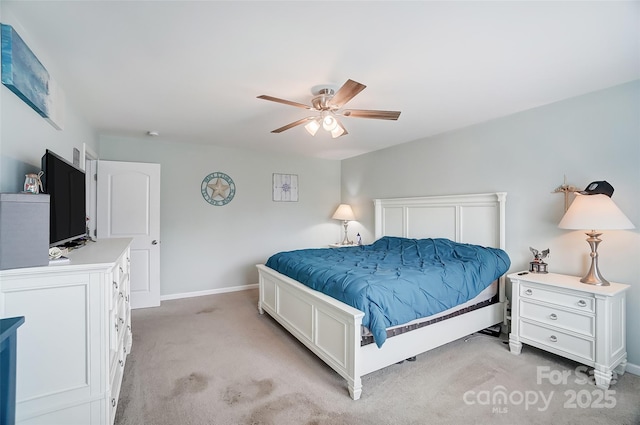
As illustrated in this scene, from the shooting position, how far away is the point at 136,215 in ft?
13.4

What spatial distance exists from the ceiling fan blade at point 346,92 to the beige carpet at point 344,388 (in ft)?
7.20

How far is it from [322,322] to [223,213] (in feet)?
10.1

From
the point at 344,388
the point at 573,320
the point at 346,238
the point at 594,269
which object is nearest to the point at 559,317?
the point at 573,320

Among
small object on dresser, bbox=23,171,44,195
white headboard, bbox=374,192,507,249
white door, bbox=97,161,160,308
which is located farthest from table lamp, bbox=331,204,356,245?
small object on dresser, bbox=23,171,44,195

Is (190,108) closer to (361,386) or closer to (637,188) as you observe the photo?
(361,386)

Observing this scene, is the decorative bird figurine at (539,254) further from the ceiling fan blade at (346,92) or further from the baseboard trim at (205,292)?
the baseboard trim at (205,292)

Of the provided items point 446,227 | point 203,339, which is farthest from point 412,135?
point 203,339

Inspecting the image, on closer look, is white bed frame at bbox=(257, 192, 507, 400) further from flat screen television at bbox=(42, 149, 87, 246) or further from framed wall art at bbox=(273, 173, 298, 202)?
flat screen television at bbox=(42, 149, 87, 246)

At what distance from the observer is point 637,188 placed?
8.04 feet

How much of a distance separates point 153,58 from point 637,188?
394 cm

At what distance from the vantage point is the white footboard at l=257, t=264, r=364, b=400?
2111 millimetres

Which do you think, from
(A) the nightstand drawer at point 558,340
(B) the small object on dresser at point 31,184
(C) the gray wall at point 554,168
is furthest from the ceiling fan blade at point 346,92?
(A) the nightstand drawer at point 558,340

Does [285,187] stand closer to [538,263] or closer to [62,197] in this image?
[62,197]

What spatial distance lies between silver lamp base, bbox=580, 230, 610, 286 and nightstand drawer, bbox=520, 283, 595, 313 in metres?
0.19
